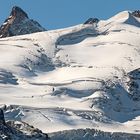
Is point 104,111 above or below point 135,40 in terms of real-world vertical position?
below

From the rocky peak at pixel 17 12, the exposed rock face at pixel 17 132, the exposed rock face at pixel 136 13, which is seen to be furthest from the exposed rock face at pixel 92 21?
the exposed rock face at pixel 17 132

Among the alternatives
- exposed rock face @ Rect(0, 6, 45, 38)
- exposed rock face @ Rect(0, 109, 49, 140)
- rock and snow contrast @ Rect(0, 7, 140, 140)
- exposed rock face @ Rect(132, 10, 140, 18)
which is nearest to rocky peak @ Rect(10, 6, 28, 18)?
exposed rock face @ Rect(0, 6, 45, 38)

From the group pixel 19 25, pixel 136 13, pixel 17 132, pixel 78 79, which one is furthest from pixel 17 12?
pixel 17 132

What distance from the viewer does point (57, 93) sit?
104750 mm

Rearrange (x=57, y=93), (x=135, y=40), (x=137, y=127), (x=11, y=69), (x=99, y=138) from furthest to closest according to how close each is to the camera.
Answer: (x=135, y=40)
(x=11, y=69)
(x=57, y=93)
(x=137, y=127)
(x=99, y=138)

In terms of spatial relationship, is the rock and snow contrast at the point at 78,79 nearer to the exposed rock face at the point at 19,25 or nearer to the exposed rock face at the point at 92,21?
the exposed rock face at the point at 92,21

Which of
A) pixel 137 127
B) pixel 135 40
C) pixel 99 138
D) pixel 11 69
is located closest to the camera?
pixel 99 138

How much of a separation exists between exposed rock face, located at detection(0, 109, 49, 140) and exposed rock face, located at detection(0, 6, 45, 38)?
233 ft

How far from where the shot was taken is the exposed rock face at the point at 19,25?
152 m

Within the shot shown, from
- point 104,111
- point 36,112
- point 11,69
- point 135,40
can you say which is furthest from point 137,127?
point 135,40

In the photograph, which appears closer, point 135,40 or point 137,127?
point 137,127

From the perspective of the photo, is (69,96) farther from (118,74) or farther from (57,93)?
(118,74)

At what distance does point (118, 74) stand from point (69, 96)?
36.3 feet

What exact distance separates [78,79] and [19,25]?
48.6 m
